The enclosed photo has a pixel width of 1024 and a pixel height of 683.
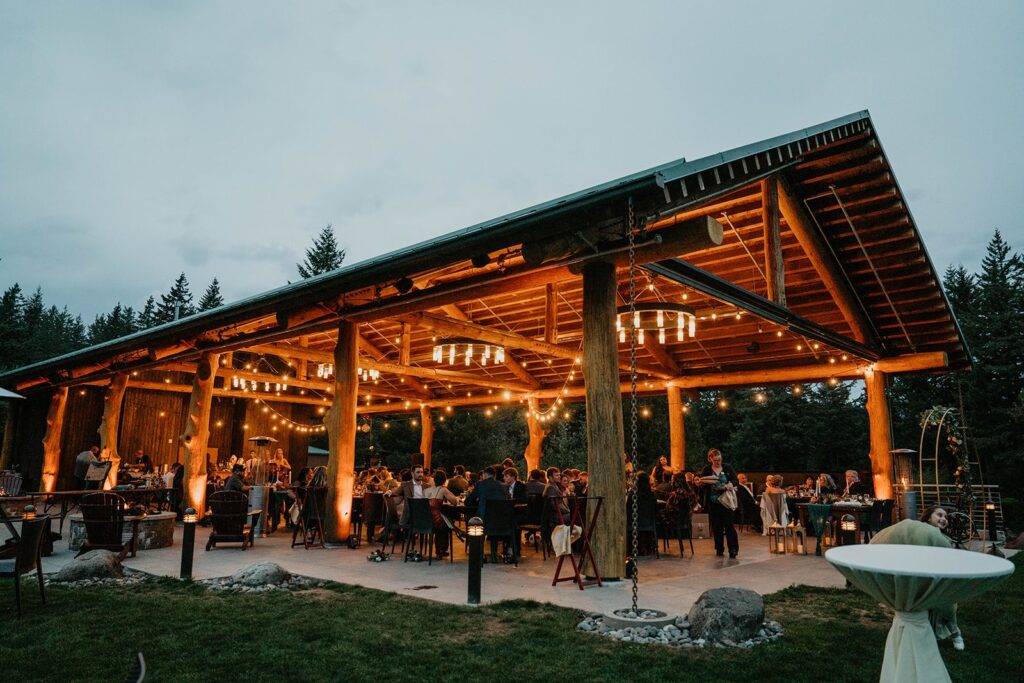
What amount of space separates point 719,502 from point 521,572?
308 centimetres

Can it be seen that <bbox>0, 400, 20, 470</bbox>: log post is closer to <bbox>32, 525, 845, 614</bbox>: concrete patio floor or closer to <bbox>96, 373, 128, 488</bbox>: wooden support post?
<bbox>96, 373, 128, 488</bbox>: wooden support post

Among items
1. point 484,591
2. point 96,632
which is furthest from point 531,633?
point 96,632

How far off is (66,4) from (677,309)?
92.7 metres

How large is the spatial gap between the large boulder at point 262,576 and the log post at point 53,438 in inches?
444

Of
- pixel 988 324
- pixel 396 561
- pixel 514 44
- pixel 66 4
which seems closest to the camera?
pixel 396 561

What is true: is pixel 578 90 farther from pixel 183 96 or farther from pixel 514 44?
pixel 183 96

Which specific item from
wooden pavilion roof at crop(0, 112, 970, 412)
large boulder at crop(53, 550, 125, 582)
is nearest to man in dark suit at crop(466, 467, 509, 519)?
wooden pavilion roof at crop(0, 112, 970, 412)

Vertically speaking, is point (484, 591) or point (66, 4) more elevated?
point (66, 4)

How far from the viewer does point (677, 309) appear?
781cm

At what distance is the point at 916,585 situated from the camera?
2594 millimetres

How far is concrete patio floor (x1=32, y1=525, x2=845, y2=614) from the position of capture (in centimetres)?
559

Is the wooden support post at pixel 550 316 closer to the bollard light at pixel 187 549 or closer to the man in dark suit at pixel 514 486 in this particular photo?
the man in dark suit at pixel 514 486

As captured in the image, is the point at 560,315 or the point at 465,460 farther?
the point at 465,460

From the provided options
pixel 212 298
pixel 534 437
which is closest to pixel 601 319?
pixel 534 437
